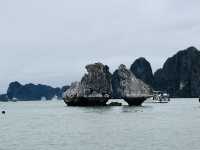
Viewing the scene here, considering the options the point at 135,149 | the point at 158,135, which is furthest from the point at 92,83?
the point at 135,149

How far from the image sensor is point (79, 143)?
67.9m

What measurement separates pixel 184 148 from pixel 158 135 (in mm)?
14958

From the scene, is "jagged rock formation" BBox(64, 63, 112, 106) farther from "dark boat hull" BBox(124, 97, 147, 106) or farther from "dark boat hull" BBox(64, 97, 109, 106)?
"dark boat hull" BBox(124, 97, 147, 106)

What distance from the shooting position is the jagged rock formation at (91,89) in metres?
184

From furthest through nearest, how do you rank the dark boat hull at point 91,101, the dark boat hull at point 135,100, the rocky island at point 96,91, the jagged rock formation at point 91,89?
the dark boat hull at point 135,100, the rocky island at point 96,91, the jagged rock formation at point 91,89, the dark boat hull at point 91,101

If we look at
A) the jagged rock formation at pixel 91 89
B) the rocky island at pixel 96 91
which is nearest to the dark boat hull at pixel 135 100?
the rocky island at pixel 96 91

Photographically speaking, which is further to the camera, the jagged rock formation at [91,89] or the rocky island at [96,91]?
the rocky island at [96,91]

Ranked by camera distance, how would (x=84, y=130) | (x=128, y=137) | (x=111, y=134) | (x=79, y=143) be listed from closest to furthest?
(x=79, y=143)
(x=128, y=137)
(x=111, y=134)
(x=84, y=130)

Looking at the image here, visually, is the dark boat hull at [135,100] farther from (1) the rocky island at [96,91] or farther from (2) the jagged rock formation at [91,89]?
(2) the jagged rock formation at [91,89]

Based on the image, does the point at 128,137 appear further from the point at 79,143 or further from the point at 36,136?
the point at 36,136

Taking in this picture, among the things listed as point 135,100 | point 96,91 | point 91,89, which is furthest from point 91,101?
point 135,100

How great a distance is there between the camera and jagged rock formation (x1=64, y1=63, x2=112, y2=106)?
18350 centimetres

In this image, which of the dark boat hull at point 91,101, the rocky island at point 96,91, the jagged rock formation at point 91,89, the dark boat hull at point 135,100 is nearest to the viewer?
the dark boat hull at point 91,101

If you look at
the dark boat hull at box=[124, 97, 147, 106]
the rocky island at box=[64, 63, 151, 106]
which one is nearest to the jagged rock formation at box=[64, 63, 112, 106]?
the rocky island at box=[64, 63, 151, 106]
